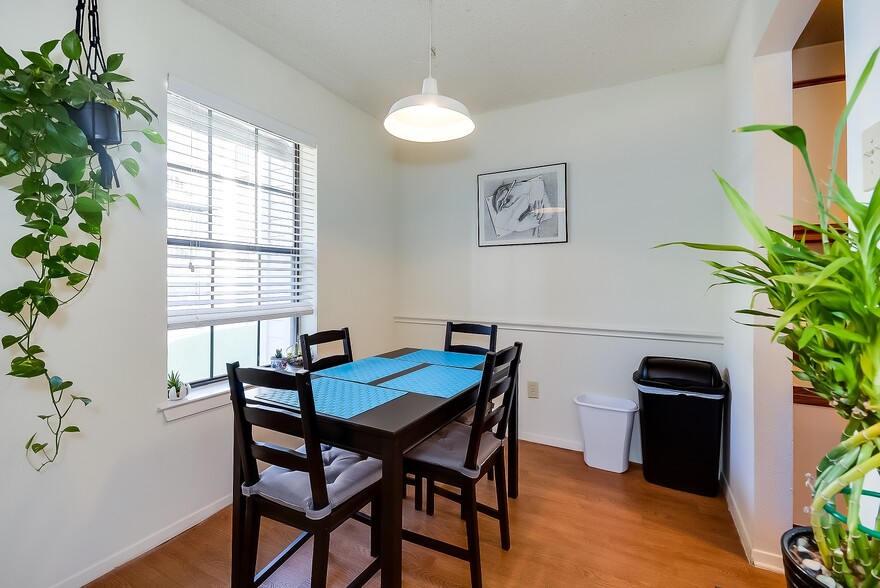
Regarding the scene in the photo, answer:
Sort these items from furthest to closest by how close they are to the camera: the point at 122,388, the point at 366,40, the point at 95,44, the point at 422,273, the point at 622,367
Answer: the point at 422,273
the point at 622,367
the point at 366,40
the point at 122,388
the point at 95,44

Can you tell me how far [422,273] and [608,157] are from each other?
175 centimetres

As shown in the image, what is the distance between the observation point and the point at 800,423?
6.75 feet

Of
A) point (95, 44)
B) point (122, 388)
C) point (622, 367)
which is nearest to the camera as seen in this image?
point (95, 44)

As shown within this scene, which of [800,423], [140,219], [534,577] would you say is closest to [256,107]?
[140,219]

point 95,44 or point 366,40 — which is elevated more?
point 366,40

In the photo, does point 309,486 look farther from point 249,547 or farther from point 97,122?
point 97,122

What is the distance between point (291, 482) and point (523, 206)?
8.06 feet

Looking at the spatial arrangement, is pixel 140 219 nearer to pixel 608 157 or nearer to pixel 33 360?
pixel 33 360

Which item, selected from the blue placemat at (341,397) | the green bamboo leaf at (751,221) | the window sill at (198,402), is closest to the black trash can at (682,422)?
the blue placemat at (341,397)

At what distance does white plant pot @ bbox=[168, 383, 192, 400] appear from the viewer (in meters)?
1.98

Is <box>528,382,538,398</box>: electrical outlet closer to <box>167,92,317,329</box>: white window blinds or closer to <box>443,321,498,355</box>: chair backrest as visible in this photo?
<box>443,321,498,355</box>: chair backrest

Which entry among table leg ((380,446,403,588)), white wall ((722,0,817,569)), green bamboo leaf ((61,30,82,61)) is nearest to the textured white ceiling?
white wall ((722,0,817,569))

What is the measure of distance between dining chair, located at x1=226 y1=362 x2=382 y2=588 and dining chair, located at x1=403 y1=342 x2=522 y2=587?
0.24 metres

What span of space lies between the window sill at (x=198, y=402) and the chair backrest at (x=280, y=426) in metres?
0.75
